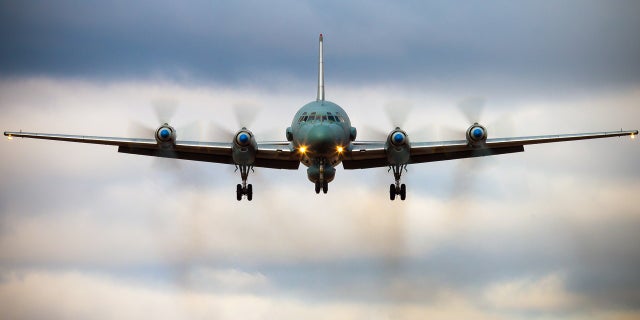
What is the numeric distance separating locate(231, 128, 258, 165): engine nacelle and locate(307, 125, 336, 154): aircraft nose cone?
3.99m

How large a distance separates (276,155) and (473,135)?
10.6 metres

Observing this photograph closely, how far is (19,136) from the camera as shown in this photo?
53.5 meters

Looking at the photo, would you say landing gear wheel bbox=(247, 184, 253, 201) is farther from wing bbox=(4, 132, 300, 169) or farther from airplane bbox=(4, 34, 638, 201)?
wing bbox=(4, 132, 300, 169)

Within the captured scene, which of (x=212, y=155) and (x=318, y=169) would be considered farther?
(x=212, y=155)

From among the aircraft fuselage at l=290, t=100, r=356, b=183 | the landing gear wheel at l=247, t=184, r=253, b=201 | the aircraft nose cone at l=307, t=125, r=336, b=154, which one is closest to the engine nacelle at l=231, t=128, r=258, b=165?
the aircraft fuselage at l=290, t=100, r=356, b=183

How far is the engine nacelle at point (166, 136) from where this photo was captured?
175ft

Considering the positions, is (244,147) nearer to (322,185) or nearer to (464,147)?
(322,185)

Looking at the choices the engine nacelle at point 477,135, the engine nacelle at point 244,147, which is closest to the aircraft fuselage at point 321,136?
the engine nacelle at point 244,147

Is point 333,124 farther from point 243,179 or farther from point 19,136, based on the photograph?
point 19,136

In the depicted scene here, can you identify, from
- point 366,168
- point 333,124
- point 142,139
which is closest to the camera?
point 333,124

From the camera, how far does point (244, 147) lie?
5353cm

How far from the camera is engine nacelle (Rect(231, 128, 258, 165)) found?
2094 inches

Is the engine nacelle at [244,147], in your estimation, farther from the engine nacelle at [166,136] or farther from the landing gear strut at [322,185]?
the landing gear strut at [322,185]

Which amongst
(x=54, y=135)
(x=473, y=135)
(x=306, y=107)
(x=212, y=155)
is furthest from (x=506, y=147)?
(x=54, y=135)
